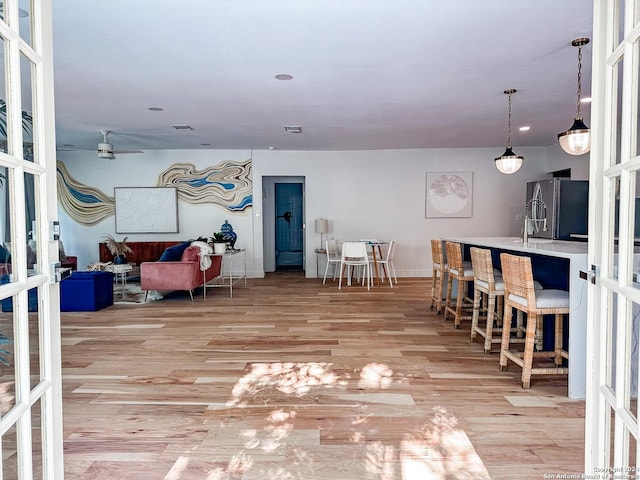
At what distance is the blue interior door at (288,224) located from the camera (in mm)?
9820

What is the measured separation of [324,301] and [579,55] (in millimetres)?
3980

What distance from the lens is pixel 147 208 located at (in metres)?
7.88

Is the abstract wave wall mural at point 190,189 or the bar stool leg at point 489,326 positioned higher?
the abstract wave wall mural at point 190,189

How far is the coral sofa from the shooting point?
17.7ft

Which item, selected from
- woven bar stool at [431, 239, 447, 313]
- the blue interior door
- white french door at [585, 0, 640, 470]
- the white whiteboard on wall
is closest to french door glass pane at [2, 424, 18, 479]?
white french door at [585, 0, 640, 470]

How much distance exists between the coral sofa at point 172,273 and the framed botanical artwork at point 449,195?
15.2 feet

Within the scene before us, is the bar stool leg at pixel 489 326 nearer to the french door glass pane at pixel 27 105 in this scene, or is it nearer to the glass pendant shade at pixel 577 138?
the glass pendant shade at pixel 577 138

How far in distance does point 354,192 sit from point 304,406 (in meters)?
5.85

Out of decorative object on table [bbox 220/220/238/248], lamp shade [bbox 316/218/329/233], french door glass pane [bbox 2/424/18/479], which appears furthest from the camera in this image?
lamp shade [bbox 316/218/329/233]

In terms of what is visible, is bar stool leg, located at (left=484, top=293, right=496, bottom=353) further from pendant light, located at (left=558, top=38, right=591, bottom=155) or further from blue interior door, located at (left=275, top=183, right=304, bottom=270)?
blue interior door, located at (left=275, top=183, right=304, bottom=270)

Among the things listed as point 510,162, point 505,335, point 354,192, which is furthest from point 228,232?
point 505,335

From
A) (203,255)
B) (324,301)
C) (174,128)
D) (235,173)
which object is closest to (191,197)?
(235,173)

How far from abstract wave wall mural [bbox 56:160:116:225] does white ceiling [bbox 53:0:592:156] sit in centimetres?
223

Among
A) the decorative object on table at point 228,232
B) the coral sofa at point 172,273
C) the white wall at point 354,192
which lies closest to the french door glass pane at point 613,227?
the coral sofa at point 172,273
